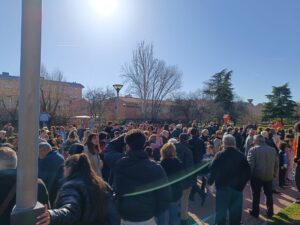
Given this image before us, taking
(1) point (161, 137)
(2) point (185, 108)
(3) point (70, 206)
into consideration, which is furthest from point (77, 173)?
(2) point (185, 108)

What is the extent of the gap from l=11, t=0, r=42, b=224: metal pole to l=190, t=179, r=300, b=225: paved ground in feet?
19.7

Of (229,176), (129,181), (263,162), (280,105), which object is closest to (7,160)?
(129,181)

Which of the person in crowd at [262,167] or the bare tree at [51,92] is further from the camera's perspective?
the bare tree at [51,92]

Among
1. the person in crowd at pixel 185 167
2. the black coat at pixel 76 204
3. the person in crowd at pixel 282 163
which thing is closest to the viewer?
the black coat at pixel 76 204

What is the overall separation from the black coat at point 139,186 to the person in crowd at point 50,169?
1.36m

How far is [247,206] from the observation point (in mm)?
8562

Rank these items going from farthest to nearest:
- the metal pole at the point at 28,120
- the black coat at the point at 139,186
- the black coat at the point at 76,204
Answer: the black coat at the point at 139,186
the black coat at the point at 76,204
the metal pole at the point at 28,120

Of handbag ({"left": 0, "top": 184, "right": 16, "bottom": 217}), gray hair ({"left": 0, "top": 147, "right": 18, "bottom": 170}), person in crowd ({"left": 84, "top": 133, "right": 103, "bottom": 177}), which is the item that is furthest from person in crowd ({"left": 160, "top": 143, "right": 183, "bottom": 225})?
handbag ({"left": 0, "top": 184, "right": 16, "bottom": 217})

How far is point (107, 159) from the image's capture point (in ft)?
18.0

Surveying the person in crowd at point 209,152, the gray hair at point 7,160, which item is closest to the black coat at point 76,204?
the gray hair at point 7,160

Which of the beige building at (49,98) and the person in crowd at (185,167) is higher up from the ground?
the beige building at (49,98)

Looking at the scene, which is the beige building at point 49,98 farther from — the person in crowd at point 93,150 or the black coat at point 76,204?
the black coat at point 76,204

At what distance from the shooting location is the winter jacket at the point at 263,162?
7.27 meters

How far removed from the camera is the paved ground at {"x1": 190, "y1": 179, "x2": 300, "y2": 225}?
734 cm
